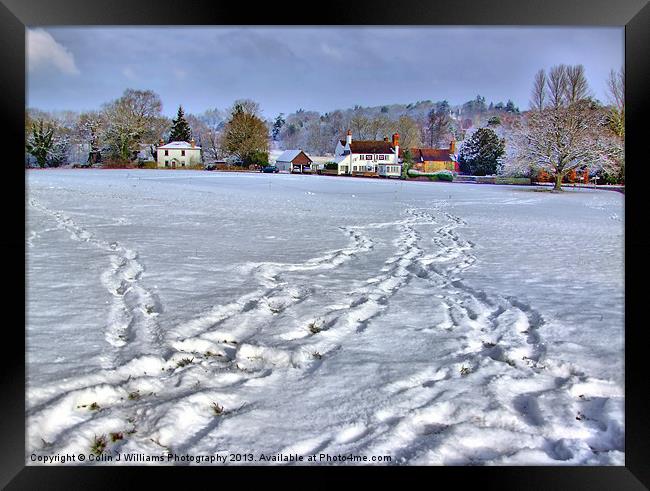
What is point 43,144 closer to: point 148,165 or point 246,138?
point 148,165

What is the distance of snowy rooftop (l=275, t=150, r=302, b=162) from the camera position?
48.0m

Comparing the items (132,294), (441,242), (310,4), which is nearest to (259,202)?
(441,242)

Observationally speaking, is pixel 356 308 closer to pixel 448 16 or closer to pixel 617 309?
pixel 617 309

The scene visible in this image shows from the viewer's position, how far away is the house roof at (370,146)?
1891 inches

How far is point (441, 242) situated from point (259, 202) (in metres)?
8.55

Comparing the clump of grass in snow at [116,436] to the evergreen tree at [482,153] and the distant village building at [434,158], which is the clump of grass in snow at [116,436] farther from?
the distant village building at [434,158]

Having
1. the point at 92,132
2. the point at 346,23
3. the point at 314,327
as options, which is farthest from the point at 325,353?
the point at 92,132

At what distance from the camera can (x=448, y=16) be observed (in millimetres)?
2428

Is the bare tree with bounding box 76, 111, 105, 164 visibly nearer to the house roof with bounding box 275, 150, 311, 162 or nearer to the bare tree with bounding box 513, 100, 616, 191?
the house roof with bounding box 275, 150, 311, 162

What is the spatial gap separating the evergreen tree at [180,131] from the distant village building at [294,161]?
810 cm

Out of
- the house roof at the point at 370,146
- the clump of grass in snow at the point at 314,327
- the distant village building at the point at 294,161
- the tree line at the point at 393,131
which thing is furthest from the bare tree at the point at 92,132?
the clump of grass in snow at the point at 314,327

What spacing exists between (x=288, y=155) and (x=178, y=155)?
10.4 m
